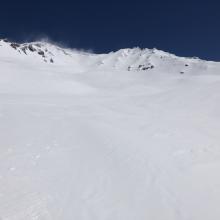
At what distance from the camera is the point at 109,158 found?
1028 cm

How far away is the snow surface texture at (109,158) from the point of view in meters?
7.46

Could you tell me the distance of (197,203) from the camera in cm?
770

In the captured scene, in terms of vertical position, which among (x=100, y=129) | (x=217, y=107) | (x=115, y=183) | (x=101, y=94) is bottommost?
(x=101, y=94)

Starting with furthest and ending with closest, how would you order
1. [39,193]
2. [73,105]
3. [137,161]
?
[73,105]
[137,161]
[39,193]

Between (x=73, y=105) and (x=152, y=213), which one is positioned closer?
(x=152, y=213)

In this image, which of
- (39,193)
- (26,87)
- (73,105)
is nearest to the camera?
(39,193)

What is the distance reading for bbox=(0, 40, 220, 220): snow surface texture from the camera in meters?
7.46

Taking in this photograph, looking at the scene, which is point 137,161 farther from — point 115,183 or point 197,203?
point 197,203

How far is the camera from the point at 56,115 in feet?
50.1

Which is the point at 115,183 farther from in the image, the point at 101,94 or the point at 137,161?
the point at 101,94

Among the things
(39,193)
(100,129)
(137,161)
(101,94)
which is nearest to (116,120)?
(100,129)

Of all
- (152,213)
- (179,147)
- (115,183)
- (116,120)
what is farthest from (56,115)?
(152,213)

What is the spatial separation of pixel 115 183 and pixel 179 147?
12.9 feet

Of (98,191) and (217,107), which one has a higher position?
(98,191)
